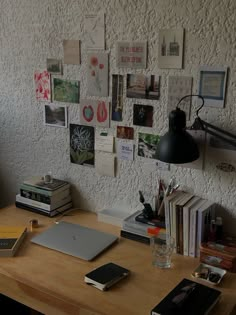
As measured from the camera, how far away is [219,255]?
4.77 ft

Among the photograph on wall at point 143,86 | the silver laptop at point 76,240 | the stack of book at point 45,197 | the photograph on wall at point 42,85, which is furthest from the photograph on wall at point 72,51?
the silver laptop at point 76,240

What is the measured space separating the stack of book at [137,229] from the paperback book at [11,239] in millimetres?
409

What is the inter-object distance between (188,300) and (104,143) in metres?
0.84

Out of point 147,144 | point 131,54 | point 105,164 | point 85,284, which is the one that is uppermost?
point 131,54

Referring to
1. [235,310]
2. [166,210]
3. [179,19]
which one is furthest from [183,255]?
[179,19]

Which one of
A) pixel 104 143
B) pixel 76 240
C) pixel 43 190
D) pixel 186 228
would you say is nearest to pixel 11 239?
pixel 76 240

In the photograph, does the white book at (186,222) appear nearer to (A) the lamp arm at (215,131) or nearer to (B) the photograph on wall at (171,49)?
(A) the lamp arm at (215,131)

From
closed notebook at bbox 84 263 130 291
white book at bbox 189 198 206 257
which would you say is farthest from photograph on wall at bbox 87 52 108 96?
closed notebook at bbox 84 263 130 291

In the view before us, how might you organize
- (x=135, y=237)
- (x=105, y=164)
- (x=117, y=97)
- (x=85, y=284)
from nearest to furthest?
(x=85, y=284) → (x=135, y=237) → (x=117, y=97) → (x=105, y=164)

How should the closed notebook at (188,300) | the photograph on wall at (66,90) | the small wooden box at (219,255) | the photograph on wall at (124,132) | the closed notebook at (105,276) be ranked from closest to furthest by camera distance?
the closed notebook at (188,300)
the closed notebook at (105,276)
the small wooden box at (219,255)
the photograph on wall at (124,132)
the photograph on wall at (66,90)

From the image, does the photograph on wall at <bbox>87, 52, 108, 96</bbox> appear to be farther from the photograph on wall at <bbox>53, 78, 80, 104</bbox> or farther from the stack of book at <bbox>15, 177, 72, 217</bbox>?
the stack of book at <bbox>15, 177, 72, 217</bbox>

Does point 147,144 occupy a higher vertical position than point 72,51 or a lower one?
lower

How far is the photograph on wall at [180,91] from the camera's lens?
1.58 metres

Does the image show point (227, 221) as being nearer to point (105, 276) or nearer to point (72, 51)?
point (105, 276)
